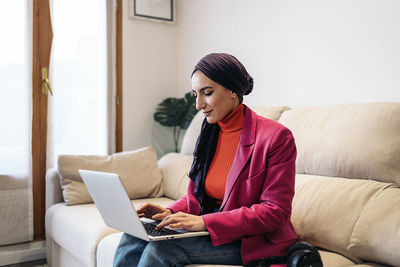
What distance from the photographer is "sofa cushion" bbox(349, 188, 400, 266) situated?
139 centimetres

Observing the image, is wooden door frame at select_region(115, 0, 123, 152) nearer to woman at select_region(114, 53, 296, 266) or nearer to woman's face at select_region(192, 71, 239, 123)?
woman at select_region(114, 53, 296, 266)

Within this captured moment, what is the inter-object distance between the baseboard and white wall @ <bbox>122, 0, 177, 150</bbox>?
984 mm

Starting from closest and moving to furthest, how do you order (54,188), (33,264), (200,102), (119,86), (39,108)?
(200,102) → (54,188) → (33,264) → (39,108) → (119,86)

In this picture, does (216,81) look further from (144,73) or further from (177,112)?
(144,73)

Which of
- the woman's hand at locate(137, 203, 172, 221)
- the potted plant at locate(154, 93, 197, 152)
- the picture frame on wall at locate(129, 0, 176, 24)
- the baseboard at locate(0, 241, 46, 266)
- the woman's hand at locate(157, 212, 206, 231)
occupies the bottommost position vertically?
→ the baseboard at locate(0, 241, 46, 266)

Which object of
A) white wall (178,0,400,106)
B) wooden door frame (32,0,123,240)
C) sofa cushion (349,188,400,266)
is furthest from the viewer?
wooden door frame (32,0,123,240)

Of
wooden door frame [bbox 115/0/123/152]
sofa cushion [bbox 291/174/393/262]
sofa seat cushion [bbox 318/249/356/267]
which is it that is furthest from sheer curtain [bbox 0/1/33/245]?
sofa seat cushion [bbox 318/249/356/267]

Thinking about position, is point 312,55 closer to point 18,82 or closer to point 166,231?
point 166,231

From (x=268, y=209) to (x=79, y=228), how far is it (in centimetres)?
122

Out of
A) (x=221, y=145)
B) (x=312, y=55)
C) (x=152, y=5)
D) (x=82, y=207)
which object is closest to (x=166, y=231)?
(x=221, y=145)

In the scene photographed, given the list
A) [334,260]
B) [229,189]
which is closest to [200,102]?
[229,189]

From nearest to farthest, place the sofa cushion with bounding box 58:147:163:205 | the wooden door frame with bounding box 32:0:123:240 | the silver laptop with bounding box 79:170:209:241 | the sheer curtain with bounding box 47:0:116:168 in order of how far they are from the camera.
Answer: the silver laptop with bounding box 79:170:209:241 → the sofa cushion with bounding box 58:147:163:205 → the wooden door frame with bounding box 32:0:123:240 → the sheer curtain with bounding box 47:0:116:168

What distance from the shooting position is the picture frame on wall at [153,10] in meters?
3.49

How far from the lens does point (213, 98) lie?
153 cm
